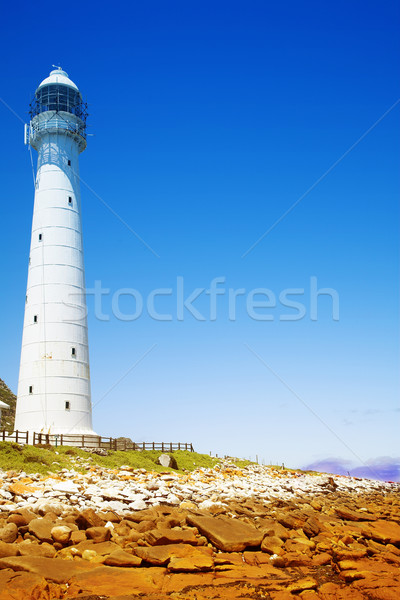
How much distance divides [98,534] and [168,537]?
64.2 inches

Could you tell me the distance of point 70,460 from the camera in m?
26.4

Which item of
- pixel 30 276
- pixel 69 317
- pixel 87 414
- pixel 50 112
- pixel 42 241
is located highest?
pixel 50 112

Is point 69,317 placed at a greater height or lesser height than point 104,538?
greater

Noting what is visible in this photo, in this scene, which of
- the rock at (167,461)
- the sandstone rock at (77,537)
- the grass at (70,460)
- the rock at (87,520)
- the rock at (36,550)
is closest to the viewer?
the rock at (36,550)

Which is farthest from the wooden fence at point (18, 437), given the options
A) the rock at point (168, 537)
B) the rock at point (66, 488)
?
the rock at point (168, 537)

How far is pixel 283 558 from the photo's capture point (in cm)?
1124

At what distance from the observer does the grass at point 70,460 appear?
22.9m

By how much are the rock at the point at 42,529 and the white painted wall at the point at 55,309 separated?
Answer: 2123cm

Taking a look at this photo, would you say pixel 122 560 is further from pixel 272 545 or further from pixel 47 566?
pixel 272 545

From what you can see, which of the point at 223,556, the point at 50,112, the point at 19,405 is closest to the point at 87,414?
the point at 19,405

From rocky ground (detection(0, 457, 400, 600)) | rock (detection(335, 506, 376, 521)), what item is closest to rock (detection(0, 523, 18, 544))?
rocky ground (detection(0, 457, 400, 600))

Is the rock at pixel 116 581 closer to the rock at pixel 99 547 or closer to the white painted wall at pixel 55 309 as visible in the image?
the rock at pixel 99 547

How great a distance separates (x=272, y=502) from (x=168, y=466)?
14.2m

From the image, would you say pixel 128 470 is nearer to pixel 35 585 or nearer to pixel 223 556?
pixel 223 556
